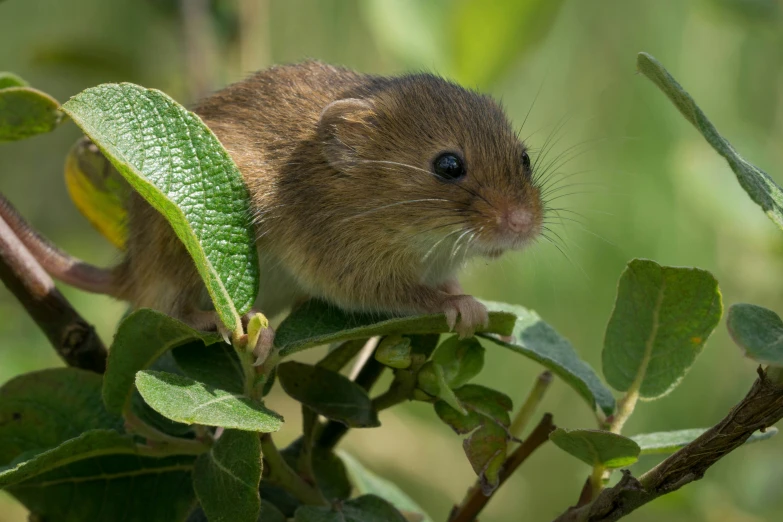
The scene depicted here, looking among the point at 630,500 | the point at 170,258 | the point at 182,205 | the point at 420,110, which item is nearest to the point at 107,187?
the point at 170,258

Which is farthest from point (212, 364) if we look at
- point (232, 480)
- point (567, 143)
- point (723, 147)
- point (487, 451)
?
point (567, 143)

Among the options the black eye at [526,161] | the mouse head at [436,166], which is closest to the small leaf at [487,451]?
the mouse head at [436,166]

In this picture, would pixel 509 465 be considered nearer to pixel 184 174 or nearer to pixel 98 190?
pixel 184 174

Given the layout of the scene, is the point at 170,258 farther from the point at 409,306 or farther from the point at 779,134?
the point at 779,134

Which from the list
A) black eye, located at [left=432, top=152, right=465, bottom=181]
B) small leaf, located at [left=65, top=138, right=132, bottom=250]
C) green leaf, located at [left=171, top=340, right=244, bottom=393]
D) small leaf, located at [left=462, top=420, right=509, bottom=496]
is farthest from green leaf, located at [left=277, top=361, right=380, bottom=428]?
small leaf, located at [left=65, top=138, right=132, bottom=250]

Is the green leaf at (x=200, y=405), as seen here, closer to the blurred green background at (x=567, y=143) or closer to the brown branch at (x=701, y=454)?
the brown branch at (x=701, y=454)

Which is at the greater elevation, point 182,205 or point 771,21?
point 771,21
